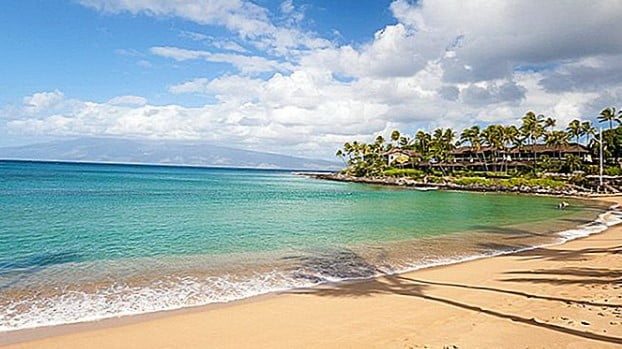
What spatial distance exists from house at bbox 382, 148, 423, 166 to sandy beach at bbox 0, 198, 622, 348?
10183cm

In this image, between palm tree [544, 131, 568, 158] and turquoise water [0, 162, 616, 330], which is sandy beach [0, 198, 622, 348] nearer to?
turquoise water [0, 162, 616, 330]

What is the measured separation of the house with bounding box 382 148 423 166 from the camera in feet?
377

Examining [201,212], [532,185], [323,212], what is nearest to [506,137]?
[532,185]

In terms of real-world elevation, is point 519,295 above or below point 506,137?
below

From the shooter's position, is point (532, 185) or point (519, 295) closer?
point (519, 295)

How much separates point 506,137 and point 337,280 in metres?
87.6

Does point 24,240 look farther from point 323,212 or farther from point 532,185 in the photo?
point 532,185

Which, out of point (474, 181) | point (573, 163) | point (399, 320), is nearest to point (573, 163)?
point (573, 163)

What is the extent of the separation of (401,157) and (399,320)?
114 metres

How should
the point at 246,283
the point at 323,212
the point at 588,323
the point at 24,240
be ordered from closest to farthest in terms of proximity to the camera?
the point at 588,323, the point at 246,283, the point at 24,240, the point at 323,212

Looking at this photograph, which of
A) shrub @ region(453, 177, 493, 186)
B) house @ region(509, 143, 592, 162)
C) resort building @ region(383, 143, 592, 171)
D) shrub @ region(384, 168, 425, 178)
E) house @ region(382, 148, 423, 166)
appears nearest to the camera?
shrub @ region(453, 177, 493, 186)

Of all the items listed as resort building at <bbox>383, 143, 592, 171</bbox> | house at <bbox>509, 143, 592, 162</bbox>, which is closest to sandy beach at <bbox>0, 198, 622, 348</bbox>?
resort building at <bbox>383, 143, 592, 171</bbox>

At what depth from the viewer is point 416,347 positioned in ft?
24.5

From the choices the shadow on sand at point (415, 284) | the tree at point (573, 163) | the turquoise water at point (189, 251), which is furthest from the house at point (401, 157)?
the shadow on sand at point (415, 284)
